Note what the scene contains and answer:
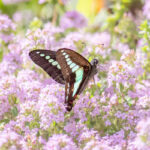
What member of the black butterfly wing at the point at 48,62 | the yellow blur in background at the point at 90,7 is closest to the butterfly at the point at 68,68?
the black butterfly wing at the point at 48,62

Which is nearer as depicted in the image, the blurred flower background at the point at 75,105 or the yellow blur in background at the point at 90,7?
the blurred flower background at the point at 75,105

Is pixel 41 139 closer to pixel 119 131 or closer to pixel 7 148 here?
pixel 7 148

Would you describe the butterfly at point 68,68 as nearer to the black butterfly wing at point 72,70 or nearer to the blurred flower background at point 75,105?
the black butterfly wing at point 72,70

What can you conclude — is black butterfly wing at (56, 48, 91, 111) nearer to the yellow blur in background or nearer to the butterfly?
the butterfly

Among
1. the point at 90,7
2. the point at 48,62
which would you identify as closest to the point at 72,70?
the point at 48,62

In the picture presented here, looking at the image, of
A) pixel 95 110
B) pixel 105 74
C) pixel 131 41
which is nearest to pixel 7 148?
pixel 95 110

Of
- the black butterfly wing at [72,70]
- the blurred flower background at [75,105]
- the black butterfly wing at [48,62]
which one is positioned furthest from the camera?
the black butterfly wing at [48,62]
